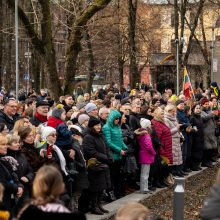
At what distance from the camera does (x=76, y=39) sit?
20375 mm

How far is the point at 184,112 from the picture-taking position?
17.3m

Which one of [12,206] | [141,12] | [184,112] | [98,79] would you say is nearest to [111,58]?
[141,12]

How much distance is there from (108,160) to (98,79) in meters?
48.3

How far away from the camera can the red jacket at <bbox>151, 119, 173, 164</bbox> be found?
15109 mm

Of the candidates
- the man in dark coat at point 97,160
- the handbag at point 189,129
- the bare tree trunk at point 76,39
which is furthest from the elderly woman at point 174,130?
the bare tree trunk at point 76,39

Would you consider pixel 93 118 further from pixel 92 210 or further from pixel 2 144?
pixel 2 144

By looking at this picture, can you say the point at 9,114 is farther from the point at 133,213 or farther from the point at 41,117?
the point at 133,213

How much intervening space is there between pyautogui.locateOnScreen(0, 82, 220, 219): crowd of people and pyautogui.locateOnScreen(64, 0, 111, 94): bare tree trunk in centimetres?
313

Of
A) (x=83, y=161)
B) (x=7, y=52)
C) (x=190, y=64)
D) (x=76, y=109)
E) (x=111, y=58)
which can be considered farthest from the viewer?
(x=190, y=64)

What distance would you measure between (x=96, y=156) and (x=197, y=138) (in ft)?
20.8

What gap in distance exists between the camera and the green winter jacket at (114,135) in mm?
12906

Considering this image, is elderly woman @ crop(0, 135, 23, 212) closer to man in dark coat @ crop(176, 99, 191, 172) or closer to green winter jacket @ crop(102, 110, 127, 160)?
green winter jacket @ crop(102, 110, 127, 160)

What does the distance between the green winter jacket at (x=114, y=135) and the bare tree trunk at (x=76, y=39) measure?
23.4 ft

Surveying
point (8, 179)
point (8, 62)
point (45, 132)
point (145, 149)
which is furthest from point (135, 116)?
point (8, 62)
